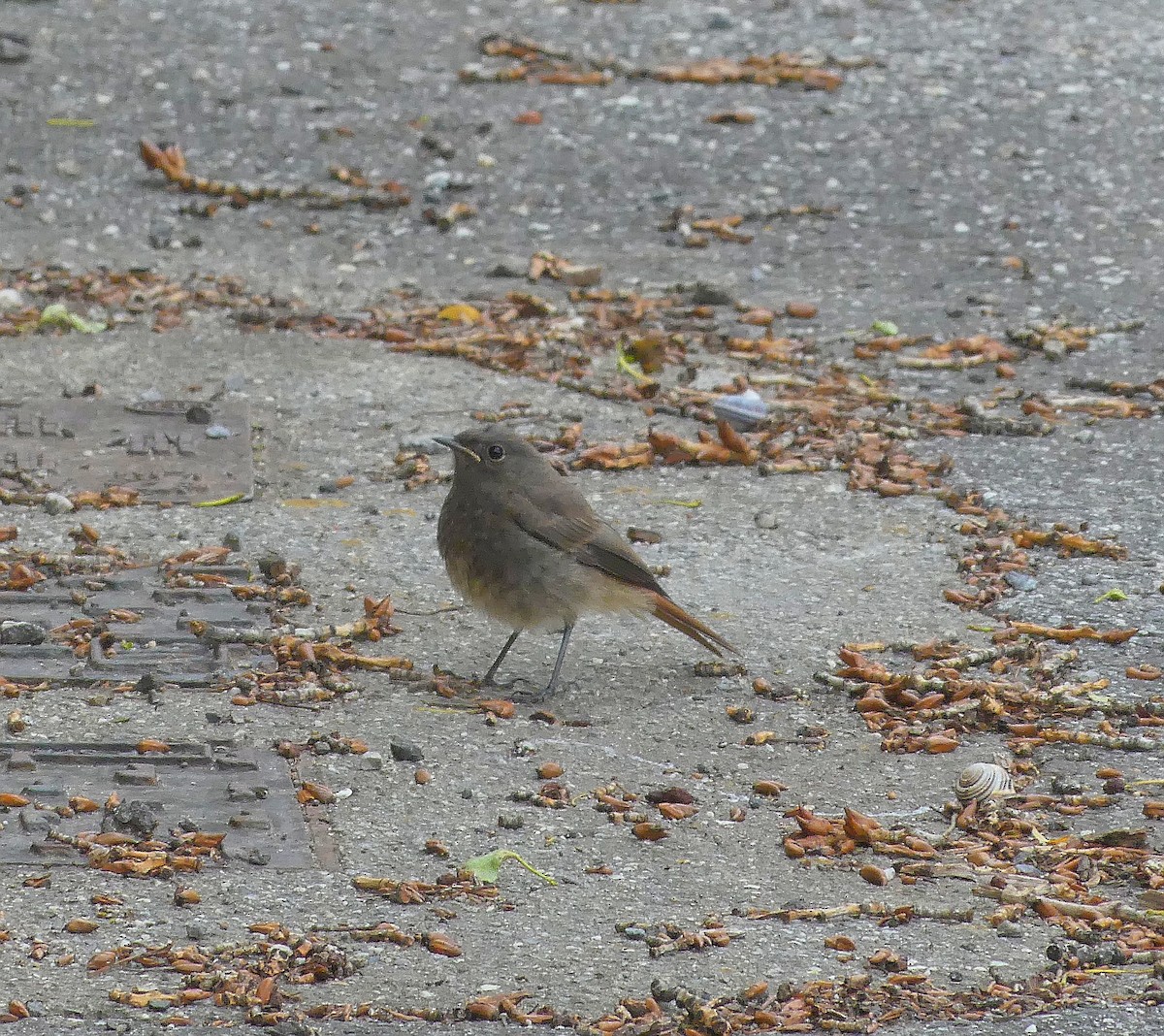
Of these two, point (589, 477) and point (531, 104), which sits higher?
point (531, 104)

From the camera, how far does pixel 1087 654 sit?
22.5 feet

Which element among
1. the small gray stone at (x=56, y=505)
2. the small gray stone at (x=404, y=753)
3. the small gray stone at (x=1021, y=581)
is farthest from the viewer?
the small gray stone at (x=56, y=505)

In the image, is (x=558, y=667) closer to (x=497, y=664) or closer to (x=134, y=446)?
(x=497, y=664)

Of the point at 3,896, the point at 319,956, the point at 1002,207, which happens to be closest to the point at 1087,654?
the point at 319,956

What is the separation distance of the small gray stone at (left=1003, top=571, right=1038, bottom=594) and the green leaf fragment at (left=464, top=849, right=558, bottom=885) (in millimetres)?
2861

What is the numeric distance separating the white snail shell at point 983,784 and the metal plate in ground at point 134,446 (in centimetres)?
350

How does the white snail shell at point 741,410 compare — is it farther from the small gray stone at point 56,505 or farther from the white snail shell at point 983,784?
the white snail shell at point 983,784

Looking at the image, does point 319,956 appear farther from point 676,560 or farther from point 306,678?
point 676,560

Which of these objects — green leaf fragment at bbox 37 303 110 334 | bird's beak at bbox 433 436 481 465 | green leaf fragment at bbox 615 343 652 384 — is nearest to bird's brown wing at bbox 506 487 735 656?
bird's beak at bbox 433 436 481 465

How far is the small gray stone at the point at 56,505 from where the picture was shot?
7.77 metres

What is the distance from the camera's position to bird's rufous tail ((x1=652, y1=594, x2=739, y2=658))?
22.0ft

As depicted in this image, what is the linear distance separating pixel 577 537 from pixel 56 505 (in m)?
2.35

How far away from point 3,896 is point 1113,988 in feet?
8.90

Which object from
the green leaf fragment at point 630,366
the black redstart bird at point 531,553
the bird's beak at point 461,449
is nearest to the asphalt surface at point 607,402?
the black redstart bird at point 531,553
